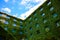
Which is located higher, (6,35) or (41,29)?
(6,35)

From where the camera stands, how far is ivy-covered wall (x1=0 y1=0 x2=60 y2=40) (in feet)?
77.8

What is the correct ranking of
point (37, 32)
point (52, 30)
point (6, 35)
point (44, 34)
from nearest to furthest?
1. point (52, 30)
2. point (44, 34)
3. point (37, 32)
4. point (6, 35)

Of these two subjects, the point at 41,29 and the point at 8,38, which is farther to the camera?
the point at 8,38

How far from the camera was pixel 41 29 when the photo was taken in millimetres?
26672

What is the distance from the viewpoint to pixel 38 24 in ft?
91.8

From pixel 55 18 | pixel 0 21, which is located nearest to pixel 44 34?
pixel 55 18

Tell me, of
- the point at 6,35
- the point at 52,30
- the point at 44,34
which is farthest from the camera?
the point at 6,35

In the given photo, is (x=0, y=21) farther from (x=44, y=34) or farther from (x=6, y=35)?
(x=44, y=34)

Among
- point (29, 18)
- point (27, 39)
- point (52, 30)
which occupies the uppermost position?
point (29, 18)

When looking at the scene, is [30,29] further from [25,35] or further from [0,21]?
[0,21]

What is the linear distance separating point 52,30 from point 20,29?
35.1 feet

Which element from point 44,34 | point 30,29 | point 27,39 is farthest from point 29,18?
point 44,34

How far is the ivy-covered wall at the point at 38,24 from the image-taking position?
23719 mm

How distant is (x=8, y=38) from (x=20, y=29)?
3.56 meters
